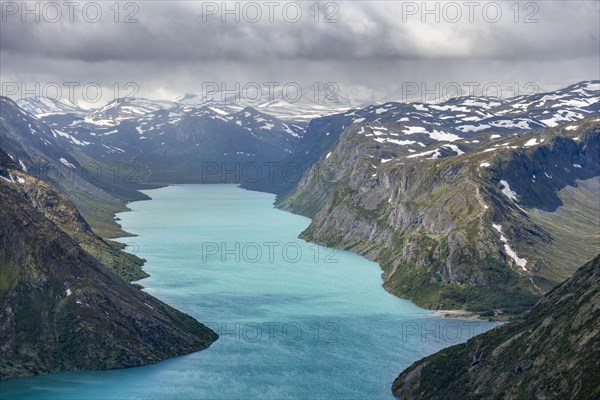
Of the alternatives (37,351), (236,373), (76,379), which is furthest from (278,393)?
(37,351)

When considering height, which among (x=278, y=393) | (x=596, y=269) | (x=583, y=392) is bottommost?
(x=278, y=393)

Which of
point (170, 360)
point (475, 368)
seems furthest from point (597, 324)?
point (170, 360)

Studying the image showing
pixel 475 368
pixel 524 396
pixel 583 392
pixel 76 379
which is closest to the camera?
pixel 583 392

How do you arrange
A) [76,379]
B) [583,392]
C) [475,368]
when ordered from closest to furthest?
[583,392]
[475,368]
[76,379]

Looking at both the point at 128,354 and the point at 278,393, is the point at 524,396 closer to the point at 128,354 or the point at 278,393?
the point at 278,393

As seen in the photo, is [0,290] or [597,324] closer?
[597,324]

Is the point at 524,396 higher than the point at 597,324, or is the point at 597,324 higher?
the point at 597,324

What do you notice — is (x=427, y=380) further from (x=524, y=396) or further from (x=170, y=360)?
(x=170, y=360)
